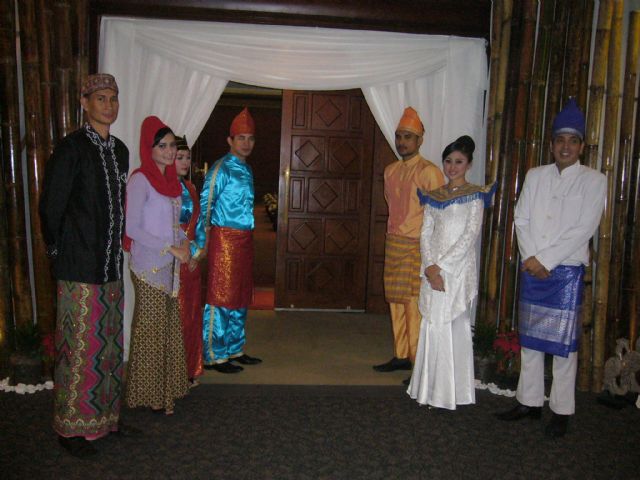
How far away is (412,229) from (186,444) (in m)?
1.93

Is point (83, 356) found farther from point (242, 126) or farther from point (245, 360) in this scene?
point (242, 126)

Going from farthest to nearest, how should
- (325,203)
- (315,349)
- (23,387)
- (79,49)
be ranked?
1. (325,203)
2. (315,349)
3. (79,49)
4. (23,387)

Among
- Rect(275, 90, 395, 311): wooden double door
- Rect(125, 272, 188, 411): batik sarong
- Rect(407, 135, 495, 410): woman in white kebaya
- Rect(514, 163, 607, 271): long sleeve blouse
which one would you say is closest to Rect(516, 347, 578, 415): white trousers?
Rect(407, 135, 495, 410): woman in white kebaya

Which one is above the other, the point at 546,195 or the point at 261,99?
the point at 261,99

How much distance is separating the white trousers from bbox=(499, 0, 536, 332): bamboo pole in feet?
2.36

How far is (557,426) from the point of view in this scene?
9.32 feet

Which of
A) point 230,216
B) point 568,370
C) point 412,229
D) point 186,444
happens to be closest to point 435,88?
point 412,229

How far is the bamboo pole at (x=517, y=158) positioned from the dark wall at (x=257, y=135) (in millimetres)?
9114

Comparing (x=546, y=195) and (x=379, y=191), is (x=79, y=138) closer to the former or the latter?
(x=546, y=195)

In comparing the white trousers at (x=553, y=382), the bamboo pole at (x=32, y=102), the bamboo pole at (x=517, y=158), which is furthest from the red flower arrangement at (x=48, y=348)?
the bamboo pole at (x=517, y=158)

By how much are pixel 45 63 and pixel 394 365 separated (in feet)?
9.81

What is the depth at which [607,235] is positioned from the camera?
342cm

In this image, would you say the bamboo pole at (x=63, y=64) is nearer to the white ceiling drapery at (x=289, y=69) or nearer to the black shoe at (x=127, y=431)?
the white ceiling drapery at (x=289, y=69)

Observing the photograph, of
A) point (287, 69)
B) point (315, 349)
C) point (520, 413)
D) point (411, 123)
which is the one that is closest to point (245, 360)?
point (315, 349)
